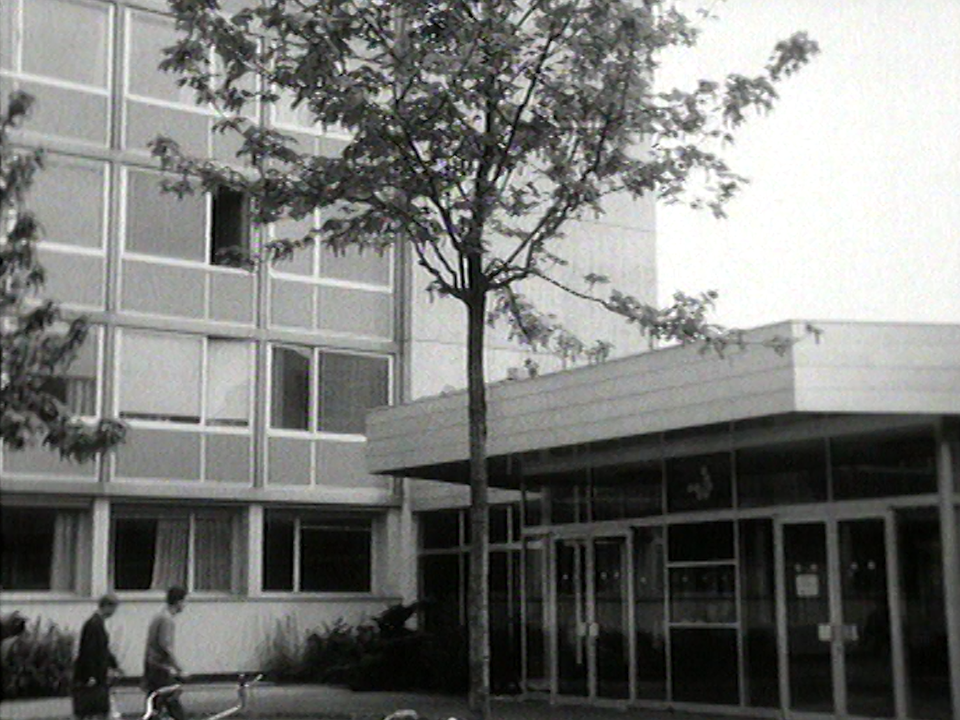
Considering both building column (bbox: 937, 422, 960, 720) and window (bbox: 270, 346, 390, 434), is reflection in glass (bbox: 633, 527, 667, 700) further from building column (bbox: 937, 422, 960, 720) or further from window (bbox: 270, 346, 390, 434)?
window (bbox: 270, 346, 390, 434)

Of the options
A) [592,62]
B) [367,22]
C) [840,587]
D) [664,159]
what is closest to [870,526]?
[840,587]

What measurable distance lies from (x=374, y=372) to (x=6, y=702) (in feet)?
31.8

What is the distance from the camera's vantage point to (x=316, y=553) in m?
28.1

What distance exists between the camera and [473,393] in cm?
1282

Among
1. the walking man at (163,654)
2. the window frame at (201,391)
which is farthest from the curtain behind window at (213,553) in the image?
the walking man at (163,654)

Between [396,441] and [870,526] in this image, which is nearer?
[870,526]

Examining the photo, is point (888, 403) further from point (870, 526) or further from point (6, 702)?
point (6, 702)

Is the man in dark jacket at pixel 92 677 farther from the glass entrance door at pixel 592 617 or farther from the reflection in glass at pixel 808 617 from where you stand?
the glass entrance door at pixel 592 617

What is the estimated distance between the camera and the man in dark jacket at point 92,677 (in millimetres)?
12164

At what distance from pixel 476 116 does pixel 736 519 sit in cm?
750

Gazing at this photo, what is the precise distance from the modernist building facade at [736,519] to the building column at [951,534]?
0.05 ft

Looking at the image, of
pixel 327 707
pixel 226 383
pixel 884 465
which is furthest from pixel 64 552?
pixel 884 465

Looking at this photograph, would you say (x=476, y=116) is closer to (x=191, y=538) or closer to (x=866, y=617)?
(x=866, y=617)

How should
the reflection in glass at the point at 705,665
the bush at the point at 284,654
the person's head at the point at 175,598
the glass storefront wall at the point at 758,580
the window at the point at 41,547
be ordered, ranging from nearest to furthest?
the person's head at the point at 175,598 < the glass storefront wall at the point at 758,580 < the reflection in glass at the point at 705,665 < the window at the point at 41,547 < the bush at the point at 284,654
